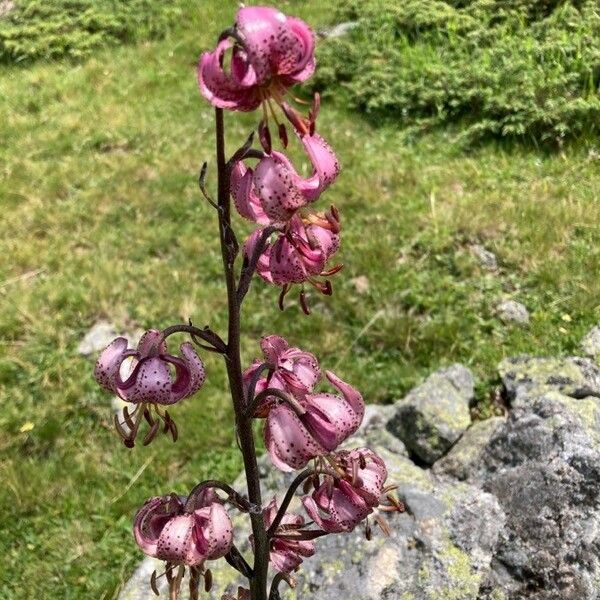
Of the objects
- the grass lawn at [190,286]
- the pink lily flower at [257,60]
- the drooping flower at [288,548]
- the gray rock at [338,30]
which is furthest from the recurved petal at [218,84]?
the gray rock at [338,30]

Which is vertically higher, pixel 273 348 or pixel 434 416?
pixel 273 348

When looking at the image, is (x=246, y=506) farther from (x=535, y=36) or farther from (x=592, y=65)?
(x=535, y=36)

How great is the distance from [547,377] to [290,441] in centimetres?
163

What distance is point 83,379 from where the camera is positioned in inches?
140

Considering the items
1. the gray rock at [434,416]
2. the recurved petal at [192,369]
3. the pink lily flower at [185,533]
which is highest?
the recurved petal at [192,369]

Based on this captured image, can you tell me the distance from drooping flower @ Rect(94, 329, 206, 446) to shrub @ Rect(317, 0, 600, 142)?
3.56 m

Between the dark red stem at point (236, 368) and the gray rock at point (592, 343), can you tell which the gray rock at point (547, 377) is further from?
the dark red stem at point (236, 368)

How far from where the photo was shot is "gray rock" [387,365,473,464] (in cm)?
272

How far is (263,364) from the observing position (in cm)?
139

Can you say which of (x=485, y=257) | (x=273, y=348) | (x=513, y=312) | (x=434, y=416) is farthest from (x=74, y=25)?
(x=273, y=348)

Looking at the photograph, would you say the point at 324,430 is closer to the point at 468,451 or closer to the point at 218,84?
the point at 218,84

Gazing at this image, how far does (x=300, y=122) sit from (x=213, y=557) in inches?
26.0

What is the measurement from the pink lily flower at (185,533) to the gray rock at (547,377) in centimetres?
153

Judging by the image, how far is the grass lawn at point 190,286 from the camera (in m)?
3.10
